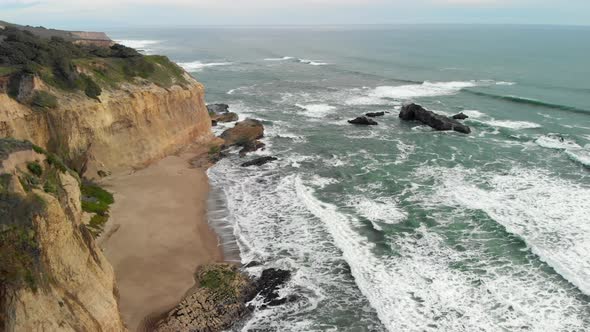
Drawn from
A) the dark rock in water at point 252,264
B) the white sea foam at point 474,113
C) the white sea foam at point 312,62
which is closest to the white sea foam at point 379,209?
the dark rock in water at point 252,264

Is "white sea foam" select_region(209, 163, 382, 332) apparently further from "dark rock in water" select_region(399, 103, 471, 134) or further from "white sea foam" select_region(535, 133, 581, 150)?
"white sea foam" select_region(535, 133, 581, 150)

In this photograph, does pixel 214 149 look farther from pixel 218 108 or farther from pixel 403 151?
pixel 403 151

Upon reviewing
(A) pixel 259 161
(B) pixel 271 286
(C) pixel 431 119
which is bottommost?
(B) pixel 271 286

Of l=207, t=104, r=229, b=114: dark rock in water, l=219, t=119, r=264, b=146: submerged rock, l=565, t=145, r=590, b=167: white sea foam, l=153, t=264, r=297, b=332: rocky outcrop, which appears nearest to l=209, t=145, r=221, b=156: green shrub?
l=219, t=119, r=264, b=146: submerged rock

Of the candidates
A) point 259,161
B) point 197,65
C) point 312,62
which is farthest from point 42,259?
point 312,62

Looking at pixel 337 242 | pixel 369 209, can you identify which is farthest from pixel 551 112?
pixel 337 242
